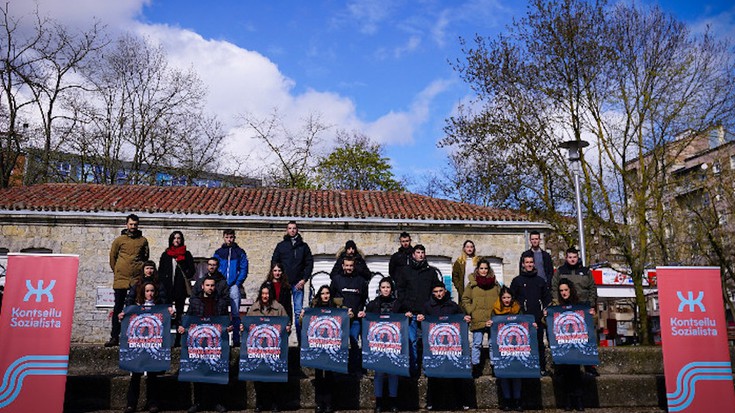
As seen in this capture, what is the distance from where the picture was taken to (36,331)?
657cm

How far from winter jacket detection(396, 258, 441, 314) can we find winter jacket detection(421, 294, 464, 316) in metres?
0.21

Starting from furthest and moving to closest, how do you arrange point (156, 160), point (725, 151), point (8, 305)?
point (156, 160) < point (725, 151) < point (8, 305)

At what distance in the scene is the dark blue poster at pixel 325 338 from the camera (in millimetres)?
7441

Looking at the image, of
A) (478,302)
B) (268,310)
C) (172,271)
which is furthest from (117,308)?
(478,302)

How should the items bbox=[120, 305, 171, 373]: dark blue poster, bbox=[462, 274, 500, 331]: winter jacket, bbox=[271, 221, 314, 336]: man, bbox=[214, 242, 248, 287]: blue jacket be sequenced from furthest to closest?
1. bbox=[271, 221, 314, 336]: man
2. bbox=[214, 242, 248, 287]: blue jacket
3. bbox=[462, 274, 500, 331]: winter jacket
4. bbox=[120, 305, 171, 373]: dark blue poster

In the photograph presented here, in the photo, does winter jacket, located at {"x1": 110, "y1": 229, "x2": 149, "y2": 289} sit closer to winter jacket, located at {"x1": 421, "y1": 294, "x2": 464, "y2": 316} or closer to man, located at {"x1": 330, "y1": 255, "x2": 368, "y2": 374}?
man, located at {"x1": 330, "y1": 255, "x2": 368, "y2": 374}

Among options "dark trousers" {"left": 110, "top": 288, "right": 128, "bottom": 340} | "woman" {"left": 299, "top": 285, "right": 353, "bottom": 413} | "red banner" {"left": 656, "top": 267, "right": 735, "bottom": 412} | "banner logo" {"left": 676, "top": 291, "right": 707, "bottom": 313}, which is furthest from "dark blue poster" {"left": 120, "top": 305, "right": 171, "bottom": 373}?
"banner logo" {"left": 676, "top": 291, "right": 707, "bottom": 313}

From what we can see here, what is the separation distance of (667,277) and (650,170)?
10.7 m

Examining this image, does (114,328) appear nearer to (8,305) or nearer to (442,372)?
(8,305)

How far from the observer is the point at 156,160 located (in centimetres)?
2931

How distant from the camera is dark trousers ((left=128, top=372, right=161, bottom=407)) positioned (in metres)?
7.37

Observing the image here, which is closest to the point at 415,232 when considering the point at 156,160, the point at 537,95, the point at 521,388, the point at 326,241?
the point at 326,241

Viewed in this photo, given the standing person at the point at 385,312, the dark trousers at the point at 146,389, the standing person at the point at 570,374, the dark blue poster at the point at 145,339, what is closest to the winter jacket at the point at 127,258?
the dark blue poster at the point at 145,339

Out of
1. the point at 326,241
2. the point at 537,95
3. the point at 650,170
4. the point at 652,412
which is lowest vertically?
the point at 652,412
